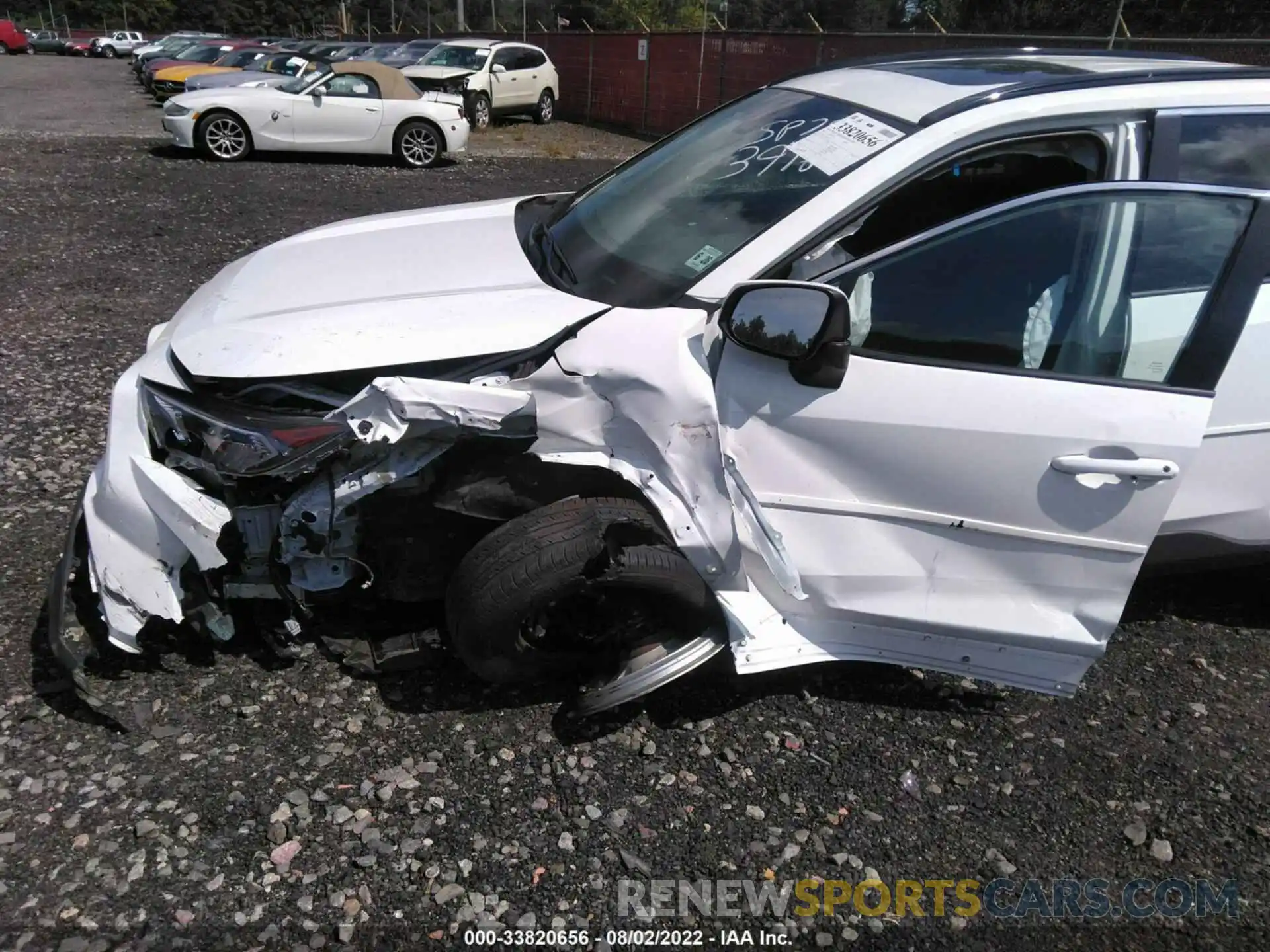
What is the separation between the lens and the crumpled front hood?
250cm

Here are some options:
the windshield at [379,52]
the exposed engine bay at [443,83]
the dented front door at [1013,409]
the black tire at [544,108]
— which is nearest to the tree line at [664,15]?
the black tire at [544,108]

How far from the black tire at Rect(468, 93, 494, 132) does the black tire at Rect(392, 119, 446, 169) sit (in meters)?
4.84

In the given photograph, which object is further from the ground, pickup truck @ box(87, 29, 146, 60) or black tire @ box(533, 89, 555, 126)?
black tire @ box(533, 89, 555, 126)

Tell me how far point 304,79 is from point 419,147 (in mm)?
1788

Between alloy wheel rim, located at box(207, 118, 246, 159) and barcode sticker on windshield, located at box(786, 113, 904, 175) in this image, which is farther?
alloy wheel rim, located at box(207, 118, 246, 159)

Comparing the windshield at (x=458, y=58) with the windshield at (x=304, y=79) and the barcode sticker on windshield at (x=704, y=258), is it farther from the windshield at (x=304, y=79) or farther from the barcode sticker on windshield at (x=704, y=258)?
the barcode sticker on windshield at (x=704, y=258)

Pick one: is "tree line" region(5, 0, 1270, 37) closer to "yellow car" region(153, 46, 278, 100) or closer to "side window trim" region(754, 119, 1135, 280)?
"yellow car" region(153, 46, 278, 100)

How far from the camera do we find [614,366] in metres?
2.44

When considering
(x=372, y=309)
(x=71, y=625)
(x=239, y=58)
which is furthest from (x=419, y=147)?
(x=71, y=625)

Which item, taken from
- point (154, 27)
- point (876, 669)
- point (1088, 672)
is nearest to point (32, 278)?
point (876, 669)

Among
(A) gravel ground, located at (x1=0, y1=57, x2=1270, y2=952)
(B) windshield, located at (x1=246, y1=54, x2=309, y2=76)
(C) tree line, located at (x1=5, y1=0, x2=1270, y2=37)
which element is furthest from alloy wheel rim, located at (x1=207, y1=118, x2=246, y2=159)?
(A) gravel ground, located at (x1=0, y1=57, x2=1270, y2=952)

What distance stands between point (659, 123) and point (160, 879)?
65.8ft

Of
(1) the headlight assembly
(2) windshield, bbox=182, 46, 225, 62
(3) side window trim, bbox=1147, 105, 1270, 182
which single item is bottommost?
(2) windshield, bbox=182, 46, 225, 62

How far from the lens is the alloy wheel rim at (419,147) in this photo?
1312 centimetres
